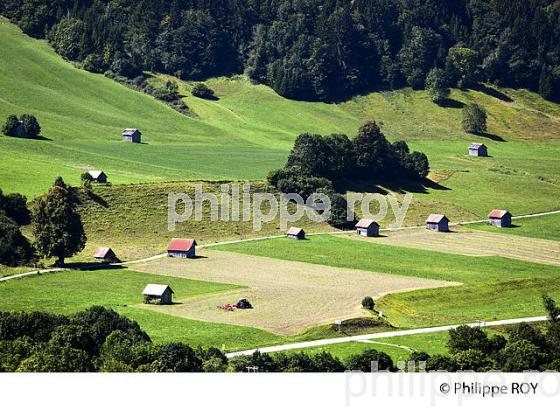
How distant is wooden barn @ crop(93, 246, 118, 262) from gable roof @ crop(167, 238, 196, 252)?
7680 mm

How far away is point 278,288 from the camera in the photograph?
400ft

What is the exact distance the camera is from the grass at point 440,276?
11362 cm

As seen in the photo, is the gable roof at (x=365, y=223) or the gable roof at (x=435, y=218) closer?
the gable roof at (x=365, y=223)

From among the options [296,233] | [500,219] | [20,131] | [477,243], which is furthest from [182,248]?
[20,131]

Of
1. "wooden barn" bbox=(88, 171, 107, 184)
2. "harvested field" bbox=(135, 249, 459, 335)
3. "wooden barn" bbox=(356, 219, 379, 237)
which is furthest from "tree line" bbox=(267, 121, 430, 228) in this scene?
"harvested field" bbox=(135, 249, 459, 335)

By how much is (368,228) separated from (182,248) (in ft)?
104

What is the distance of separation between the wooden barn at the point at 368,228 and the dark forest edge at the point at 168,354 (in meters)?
62.5

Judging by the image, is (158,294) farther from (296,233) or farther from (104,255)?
(296,233)

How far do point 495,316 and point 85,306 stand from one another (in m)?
41.7

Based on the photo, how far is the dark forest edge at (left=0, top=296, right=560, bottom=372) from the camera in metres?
76.0

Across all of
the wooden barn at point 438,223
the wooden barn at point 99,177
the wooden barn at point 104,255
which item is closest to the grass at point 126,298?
the wooden barn at point 104,255

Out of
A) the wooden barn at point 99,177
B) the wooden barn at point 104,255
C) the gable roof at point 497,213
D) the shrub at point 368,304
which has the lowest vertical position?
the shrub at point 368,304

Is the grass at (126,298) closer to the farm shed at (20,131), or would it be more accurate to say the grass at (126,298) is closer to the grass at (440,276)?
the grass at (440,276)

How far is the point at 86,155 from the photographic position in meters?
180
